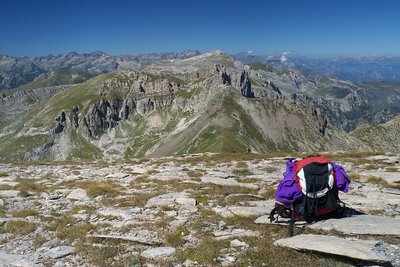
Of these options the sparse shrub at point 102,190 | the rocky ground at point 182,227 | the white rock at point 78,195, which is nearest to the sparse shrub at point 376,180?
the rocky ground at point 182,227

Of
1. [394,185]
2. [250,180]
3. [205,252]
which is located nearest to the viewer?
[205,252]

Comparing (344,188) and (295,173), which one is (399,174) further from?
(295,173)

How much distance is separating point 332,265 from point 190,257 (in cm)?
449

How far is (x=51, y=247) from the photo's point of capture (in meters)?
12.6

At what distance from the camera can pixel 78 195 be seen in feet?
66.4

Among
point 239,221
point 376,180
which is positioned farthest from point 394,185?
point 239,221

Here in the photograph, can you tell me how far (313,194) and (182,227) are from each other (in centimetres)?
562

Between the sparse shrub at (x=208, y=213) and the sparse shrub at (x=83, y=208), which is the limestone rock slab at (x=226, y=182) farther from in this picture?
the sparse shrub at (x=83, y=208)

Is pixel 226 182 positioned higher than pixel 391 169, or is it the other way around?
pixel 226 182

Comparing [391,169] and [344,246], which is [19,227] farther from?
[391,169]

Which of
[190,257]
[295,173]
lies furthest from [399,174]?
[190,257]

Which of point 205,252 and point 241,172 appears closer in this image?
point 205,252

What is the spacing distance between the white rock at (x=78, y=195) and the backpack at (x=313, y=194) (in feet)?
39.9

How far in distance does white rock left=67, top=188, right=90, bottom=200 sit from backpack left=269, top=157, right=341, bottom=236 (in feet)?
39.9
